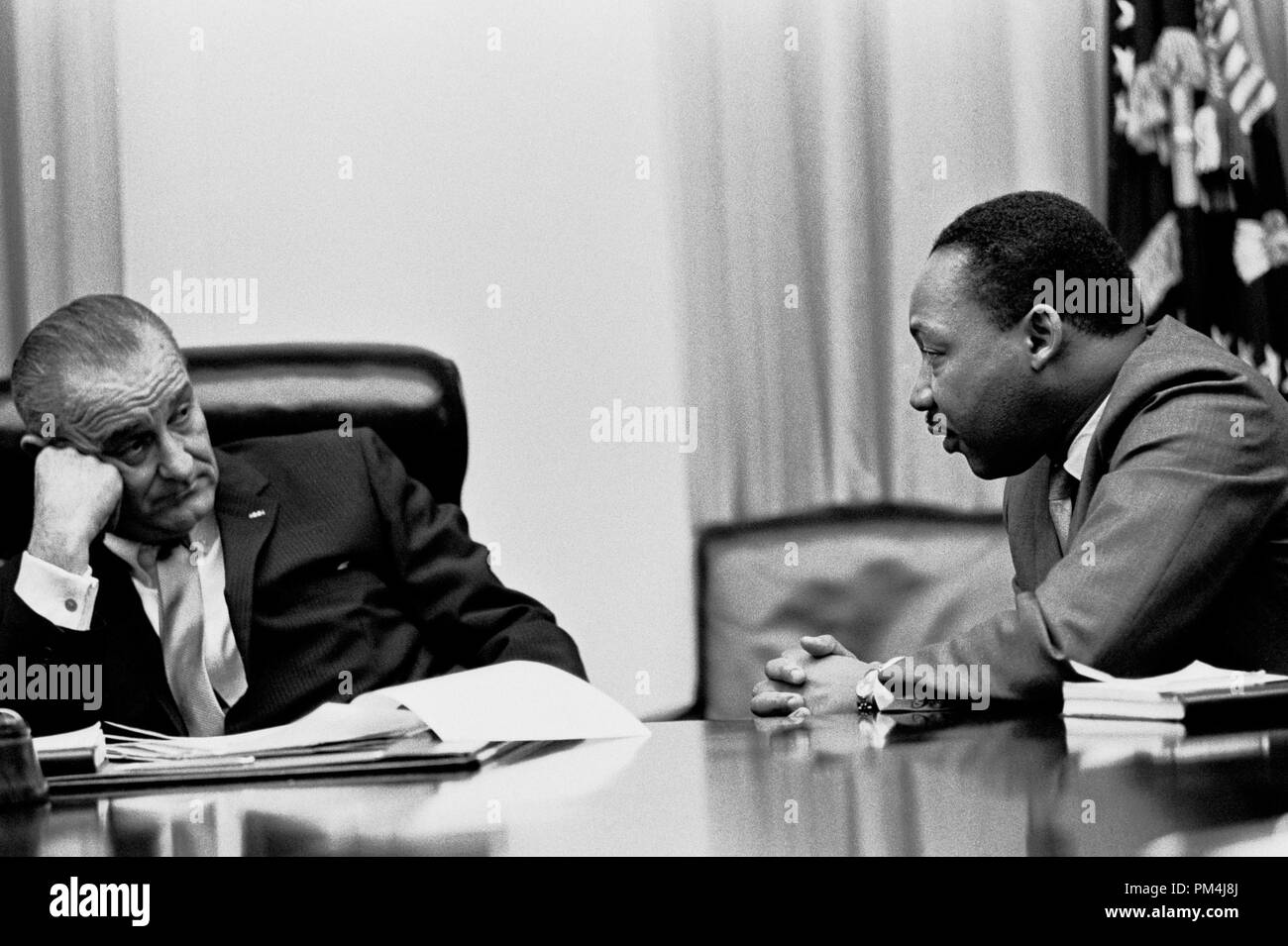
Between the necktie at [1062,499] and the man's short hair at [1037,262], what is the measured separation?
0.71 ft

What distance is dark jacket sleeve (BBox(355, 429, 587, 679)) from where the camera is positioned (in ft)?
7.36


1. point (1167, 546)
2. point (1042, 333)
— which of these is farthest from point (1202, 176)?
point (1167, 546)

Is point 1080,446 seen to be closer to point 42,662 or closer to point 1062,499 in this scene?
point 1062,499

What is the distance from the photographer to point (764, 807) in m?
0.88

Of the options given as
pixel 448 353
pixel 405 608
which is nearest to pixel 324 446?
pixel 405 608

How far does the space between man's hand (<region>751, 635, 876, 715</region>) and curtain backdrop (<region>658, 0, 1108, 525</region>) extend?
56.3 inches

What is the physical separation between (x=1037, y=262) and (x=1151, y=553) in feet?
1.81

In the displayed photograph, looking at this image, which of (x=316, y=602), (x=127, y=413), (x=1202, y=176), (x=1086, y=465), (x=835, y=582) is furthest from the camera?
(x=835, y=582)

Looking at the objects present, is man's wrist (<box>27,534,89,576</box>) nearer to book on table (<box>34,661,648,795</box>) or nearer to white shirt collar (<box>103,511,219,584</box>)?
white shirt collar (<box>103,511,219,584</box>)

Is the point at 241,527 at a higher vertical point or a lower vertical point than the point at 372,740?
higher
